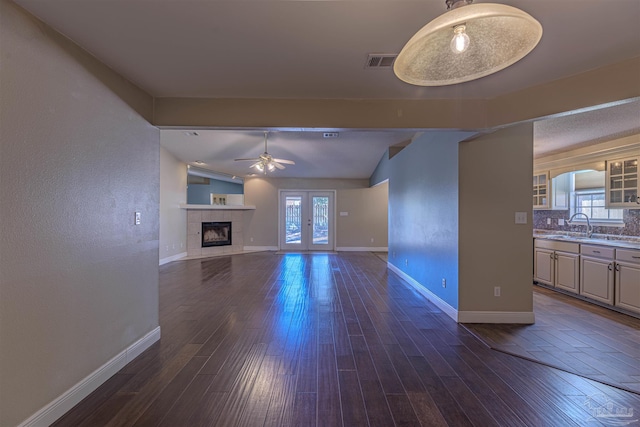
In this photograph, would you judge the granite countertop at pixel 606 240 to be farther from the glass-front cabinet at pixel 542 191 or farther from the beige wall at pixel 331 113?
the beige wall at pixel 331 113

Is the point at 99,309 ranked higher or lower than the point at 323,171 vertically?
lower

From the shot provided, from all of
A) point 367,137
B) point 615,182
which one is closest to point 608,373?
point 615,182

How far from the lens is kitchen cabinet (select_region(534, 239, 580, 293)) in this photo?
12.3 feet

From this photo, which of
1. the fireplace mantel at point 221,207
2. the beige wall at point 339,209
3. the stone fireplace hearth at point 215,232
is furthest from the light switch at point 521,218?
the stone fireplace hearth at point 215,232

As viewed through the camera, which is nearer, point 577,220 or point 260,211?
point 577,220

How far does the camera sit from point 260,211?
865 centimetres

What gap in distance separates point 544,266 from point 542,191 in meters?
1.54

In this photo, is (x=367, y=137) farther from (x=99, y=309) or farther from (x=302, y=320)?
(x=99, y=309)

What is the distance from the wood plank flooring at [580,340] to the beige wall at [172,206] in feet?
20.5

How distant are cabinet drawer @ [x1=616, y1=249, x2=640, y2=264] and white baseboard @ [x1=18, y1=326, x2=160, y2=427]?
204 inches

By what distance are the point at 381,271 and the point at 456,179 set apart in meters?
3.09

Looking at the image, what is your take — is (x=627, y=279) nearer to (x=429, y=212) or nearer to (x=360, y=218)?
(x=429, y=212)

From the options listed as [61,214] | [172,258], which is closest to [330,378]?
[61,214]

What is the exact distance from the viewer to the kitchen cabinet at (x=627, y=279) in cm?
305
